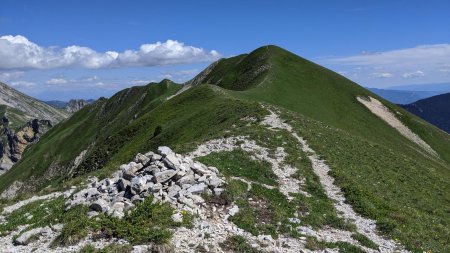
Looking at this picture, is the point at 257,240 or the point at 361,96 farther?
the point at 361,96

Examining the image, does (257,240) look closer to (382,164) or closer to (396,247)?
(396,247)

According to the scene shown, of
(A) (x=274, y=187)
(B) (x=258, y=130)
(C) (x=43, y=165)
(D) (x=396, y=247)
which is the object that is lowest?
(C) (x=43, y=165)

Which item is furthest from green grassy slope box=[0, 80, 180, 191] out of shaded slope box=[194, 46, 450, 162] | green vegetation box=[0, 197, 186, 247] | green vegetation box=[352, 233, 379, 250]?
green vegetation box=[352, 233, 379, 250]

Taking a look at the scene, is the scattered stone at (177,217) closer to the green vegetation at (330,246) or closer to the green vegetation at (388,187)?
the green vegetation at (330,246)

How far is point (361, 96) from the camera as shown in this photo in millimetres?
94875

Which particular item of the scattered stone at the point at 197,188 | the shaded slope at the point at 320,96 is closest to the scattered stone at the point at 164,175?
the scattered stone at the point at 197,188

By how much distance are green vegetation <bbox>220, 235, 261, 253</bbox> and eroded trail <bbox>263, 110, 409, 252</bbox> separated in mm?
7346

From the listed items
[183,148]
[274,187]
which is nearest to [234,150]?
[183,148]

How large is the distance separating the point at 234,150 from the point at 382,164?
15690mm

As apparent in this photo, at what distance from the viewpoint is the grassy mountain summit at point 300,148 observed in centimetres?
2452

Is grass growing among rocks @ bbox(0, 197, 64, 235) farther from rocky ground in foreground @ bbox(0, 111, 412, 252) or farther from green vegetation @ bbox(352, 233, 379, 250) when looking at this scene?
green vegetation @ bbox(352, 233, 379, 250)

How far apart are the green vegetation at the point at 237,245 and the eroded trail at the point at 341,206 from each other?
7.35m

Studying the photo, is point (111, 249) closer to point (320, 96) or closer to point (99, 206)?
point (99, 206)

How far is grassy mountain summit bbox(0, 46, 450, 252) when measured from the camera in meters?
24.5
